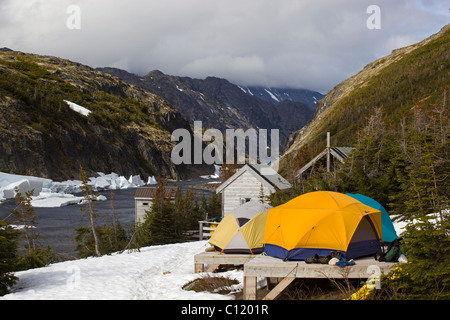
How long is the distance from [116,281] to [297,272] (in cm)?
730

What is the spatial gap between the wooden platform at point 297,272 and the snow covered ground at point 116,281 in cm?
111

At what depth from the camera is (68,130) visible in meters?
113

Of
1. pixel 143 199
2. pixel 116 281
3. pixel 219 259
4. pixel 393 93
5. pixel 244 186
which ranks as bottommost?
pixel 116 281

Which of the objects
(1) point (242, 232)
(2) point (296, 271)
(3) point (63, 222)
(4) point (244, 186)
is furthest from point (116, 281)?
(3) point (63, 222)

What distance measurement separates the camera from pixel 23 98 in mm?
109562

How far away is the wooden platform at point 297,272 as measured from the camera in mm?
9891

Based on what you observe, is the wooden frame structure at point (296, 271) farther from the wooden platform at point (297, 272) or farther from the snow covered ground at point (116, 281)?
the snow covered ground at point (116, 281)

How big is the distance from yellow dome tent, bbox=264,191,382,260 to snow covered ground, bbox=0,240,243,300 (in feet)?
6.57

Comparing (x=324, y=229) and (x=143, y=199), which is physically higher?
(x=324, y=229)

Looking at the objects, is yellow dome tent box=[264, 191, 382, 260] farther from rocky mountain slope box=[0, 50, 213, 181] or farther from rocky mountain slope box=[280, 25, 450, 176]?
rocky mountain slope box=[0, 50, 213, 181]

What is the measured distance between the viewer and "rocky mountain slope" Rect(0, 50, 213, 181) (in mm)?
95625

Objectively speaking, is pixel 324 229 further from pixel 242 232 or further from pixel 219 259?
pixel 219 259
